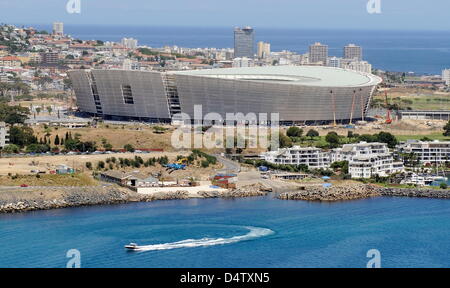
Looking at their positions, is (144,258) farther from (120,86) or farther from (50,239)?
(120,86)

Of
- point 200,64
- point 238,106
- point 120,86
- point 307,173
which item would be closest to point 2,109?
point 120,86

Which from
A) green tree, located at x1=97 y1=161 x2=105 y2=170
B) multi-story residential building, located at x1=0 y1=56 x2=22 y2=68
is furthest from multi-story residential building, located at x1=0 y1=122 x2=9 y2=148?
multi-story residential building, located at x1=0 y1=56 x2=22 y2=68

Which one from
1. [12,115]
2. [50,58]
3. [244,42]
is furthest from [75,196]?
[244,42]

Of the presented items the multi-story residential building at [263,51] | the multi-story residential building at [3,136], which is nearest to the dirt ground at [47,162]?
the multi-story residential building at [3,136]

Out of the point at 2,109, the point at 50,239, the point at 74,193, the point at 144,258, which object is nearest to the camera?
the point at 144,258

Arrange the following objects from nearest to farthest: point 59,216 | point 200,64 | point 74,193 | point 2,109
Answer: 1. point 59,216
2. point 74,193
3. point 2,109
4. point 200,64

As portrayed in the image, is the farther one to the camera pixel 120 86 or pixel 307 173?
pixel 120 86

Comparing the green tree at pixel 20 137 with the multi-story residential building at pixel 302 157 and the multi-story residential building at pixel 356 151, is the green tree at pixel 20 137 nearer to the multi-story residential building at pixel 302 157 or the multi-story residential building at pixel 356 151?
the multi-story residential building at pixel 302 157
